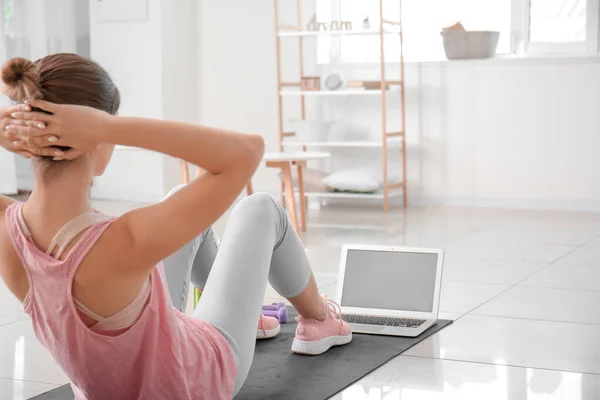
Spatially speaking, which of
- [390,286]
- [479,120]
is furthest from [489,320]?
[479,120]

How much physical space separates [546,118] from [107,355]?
4.59 metres

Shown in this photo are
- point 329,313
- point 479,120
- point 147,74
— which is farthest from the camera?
point 147,74

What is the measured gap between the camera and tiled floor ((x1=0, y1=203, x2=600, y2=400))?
2053 mm

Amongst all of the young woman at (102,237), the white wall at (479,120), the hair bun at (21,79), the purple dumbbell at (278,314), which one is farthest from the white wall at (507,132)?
the hair bun at (21,79)

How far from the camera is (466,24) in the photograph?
5.88 metres

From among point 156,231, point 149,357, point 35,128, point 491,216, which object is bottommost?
point 491,216

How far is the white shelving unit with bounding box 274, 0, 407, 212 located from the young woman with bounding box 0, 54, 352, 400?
13.3 ft

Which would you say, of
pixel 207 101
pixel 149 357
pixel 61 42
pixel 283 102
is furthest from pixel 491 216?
→ pixel 149 357

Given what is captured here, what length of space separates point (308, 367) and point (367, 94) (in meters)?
3.95

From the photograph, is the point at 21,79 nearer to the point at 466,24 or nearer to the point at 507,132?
the point at 507,132

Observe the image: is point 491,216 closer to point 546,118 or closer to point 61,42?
→ point 546,118

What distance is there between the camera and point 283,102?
6.20m

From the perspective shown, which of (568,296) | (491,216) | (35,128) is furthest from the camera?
(491,216)

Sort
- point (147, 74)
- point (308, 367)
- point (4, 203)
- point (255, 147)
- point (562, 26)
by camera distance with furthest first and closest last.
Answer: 1. point (147, 74)
2. point (562, 26)
3. point (308, 367)
4. point (4, 203)
5. point (255, 147)
